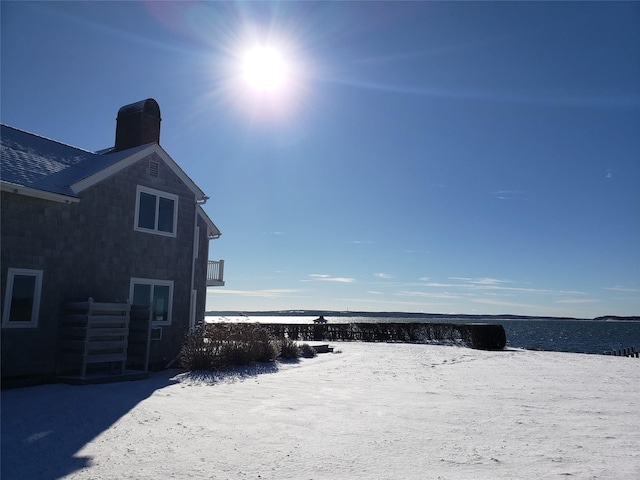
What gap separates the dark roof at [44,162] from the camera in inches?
480

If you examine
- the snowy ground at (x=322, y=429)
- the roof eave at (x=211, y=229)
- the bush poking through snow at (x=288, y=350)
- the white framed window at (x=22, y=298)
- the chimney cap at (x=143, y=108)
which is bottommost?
the snowy ground at (x=322, y=429)

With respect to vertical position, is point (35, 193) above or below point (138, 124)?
below

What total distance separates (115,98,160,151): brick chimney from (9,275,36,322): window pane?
6.58m

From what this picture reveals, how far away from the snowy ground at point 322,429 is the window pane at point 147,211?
4791mm

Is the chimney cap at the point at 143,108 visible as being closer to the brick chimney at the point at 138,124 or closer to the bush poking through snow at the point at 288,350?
the brick chimney at the point at 138,124

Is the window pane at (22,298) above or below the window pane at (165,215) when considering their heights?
below

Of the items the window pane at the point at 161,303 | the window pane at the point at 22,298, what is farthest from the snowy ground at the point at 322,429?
the window pane at the point at 161,303

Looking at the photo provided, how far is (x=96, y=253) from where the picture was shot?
44.7 feet

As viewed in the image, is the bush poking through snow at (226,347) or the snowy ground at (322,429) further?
the bush poking through snow at (226,347)

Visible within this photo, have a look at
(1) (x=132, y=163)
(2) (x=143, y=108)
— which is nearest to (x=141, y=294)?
(1) (x=132, y=163)

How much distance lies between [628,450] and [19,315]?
12.5 meters

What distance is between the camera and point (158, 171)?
51.9 feet

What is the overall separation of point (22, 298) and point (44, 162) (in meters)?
4.12

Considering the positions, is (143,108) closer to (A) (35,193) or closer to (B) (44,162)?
(B) (44,162)
